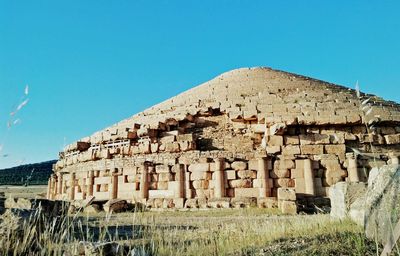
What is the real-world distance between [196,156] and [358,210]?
11.0 meters

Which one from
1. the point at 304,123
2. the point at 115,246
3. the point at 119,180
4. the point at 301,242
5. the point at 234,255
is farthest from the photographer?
the point at 119,180

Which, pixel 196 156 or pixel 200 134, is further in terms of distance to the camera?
pixel 200 134

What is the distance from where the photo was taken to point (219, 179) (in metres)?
16.6

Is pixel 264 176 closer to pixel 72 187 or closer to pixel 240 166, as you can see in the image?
pixel 240 166

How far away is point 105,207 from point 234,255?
12.5 meters

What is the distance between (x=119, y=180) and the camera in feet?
61.7

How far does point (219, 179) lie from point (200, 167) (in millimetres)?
1215

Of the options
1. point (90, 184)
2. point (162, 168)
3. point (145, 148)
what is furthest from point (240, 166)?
point (90, 184)

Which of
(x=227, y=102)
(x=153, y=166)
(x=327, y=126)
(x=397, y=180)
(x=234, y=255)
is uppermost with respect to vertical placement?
(x=227, y=102)

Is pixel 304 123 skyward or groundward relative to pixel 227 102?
groundward

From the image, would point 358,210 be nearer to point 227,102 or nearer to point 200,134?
point 200,134

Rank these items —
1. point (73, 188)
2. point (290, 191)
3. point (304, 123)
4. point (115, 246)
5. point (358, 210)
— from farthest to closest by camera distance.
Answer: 1. point (73, 188)
2. point (304, 123)
3. point (290, 191)
4. point (358, 210)
5. point (115, 246)

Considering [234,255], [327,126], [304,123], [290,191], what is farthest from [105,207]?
[234,255]

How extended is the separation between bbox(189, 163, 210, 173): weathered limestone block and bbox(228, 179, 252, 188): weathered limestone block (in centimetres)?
128
